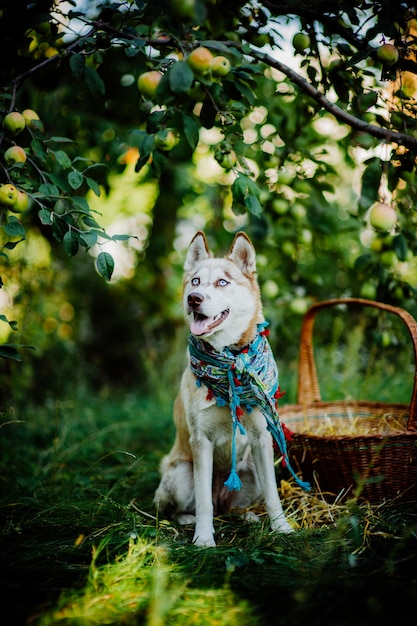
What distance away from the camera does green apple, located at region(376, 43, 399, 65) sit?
223 centimetres

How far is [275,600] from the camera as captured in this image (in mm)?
1778

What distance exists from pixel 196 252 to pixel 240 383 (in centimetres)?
86

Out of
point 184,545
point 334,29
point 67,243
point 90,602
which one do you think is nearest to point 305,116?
point 334,29

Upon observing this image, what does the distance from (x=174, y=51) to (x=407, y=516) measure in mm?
2628

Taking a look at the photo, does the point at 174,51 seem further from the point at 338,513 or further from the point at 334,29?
the point at 338,513

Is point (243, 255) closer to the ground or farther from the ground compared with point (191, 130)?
closer to the ground

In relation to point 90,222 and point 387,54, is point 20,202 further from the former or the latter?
point 387,54

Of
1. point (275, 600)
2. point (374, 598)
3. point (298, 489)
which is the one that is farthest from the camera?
point (298, 489)

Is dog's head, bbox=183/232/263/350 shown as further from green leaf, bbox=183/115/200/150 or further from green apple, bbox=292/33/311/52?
green apple, bbox=292/33/311/52

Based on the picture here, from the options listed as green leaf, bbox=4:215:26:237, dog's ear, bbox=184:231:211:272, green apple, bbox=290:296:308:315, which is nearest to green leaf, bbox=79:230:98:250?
green leaf, bbox=4:215:26:237

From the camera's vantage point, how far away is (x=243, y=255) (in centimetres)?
277

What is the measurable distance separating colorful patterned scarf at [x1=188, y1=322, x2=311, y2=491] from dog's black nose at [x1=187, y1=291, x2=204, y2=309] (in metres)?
0.20

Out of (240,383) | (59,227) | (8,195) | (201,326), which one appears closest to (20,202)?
(8,195)

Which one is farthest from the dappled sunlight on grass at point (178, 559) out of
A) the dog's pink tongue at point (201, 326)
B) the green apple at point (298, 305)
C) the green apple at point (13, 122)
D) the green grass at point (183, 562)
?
the green apple at point (13, 122)
